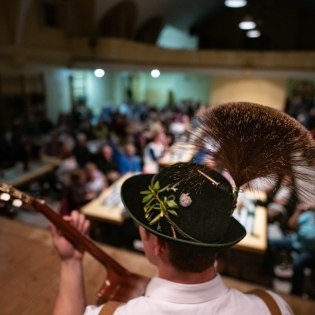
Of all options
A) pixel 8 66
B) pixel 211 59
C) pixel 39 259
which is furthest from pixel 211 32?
pixel 39 259

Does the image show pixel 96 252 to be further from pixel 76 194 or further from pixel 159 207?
pixel 76 194

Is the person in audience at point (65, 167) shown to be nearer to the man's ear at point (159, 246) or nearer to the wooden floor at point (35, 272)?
the wooden floor at point (35, 272)

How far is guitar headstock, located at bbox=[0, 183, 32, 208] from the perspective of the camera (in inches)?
49.9

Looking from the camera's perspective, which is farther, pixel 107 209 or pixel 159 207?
pixel 107 209

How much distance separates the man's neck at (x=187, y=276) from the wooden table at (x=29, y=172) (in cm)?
457

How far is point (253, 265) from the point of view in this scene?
4.01 metres

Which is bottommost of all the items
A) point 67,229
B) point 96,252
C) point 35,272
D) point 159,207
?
point 35,272

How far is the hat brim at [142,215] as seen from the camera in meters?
1.00

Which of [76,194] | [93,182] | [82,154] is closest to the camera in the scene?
[76,194]

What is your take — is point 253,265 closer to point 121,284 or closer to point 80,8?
point 121,284

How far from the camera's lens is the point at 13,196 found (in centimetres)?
131

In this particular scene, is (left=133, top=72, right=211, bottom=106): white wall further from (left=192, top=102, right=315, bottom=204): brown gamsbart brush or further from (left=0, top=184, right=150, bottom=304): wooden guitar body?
(left=192, top=102, right=315, bottom=204): brown gamsbart brush

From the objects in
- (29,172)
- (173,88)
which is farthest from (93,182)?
(173,88)

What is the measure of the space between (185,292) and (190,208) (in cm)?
27
